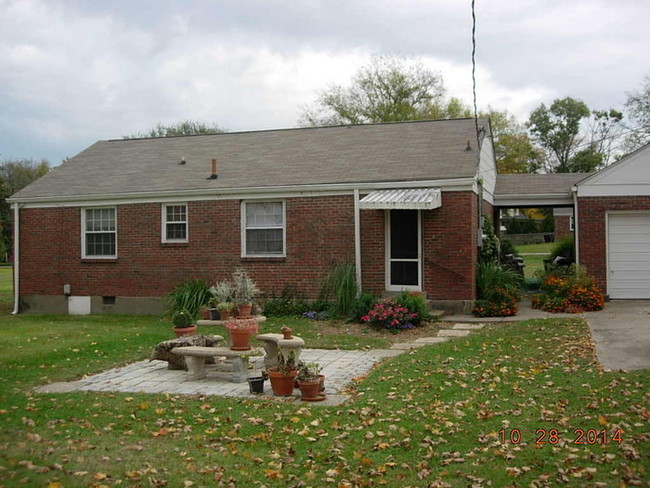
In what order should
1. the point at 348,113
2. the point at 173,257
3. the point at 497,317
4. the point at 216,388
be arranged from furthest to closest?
1. the point at 348,113
2. the point at 173,257
3. the point at 497,317
4. the point at 216,388

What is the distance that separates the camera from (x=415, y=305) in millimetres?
14469

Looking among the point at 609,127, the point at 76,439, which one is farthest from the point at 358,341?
the point at 609,127

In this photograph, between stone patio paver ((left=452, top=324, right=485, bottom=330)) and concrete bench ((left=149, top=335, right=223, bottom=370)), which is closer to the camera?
concrete bench ((left=149, top=335, right=223, bottom=370))

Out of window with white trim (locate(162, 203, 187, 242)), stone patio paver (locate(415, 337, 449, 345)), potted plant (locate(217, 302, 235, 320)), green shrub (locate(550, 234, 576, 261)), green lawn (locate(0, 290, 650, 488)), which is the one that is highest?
window with white trim (locate(162, 203, 187, 242))

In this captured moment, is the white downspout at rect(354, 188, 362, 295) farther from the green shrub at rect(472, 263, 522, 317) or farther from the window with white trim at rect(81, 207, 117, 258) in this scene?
the window with white trim at rect(81, 207, 117, 258)

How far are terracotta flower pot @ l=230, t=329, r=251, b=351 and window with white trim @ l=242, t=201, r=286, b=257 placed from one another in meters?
7.81

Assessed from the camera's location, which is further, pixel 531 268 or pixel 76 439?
pixel 531 268

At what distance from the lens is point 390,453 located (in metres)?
6.12

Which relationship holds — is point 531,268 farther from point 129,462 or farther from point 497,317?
point 129,462

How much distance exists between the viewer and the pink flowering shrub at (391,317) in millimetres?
14039

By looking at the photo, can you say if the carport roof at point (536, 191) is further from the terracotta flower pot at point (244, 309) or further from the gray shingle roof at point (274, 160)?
the terracotta flower pot at point (244, 309)

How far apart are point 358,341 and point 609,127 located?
53.5 m
